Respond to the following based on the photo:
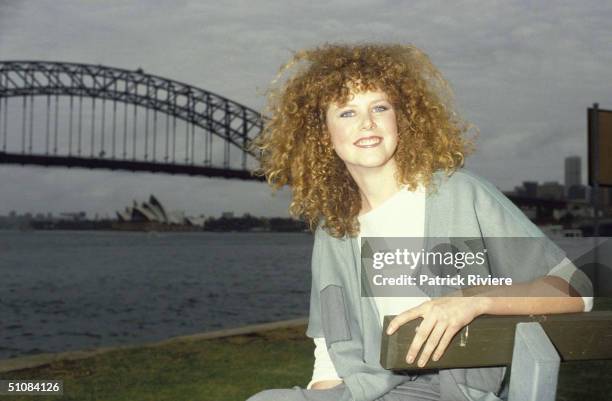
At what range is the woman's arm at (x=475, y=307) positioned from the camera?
1180mm

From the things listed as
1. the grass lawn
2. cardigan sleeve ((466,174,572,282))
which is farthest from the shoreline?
cardigan sleeve ((466,174,572,282))

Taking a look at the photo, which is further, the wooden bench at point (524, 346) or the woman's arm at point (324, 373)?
the woman's arm at point (324, 373)

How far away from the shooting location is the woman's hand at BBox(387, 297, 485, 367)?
117cm

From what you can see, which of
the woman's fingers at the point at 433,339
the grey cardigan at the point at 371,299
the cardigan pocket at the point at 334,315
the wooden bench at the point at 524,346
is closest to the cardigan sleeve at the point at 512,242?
the grey cardigan at the point at 371,299

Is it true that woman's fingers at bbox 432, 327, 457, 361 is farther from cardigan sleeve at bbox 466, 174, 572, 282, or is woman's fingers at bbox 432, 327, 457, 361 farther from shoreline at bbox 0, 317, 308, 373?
shoreline at bbox 0, 317, 308, 373

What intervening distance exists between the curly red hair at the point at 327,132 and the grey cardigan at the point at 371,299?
65 millimetres

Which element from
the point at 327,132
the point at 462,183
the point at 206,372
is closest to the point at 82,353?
the point at 206,372

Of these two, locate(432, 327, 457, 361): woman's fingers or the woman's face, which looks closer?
locate(432, 327, 457, 361): woman's fingers

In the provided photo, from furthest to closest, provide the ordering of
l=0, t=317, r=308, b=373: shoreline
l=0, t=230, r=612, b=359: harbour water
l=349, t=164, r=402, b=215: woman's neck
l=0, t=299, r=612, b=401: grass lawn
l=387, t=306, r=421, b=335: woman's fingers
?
1. l=0, t=230, r=612, b=359: harbour water
2. l=0, t=317, r=308, b=373: shoreline
3. l=0, t=299, r=612, b=401: grass lawn
4. l=349, t=164, r=402, b=215: woman's neck
5. l=387, t=306, r=421, b=335: woman's fingers

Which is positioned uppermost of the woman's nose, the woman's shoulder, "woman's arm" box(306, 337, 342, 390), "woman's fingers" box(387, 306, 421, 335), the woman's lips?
the woman's nose

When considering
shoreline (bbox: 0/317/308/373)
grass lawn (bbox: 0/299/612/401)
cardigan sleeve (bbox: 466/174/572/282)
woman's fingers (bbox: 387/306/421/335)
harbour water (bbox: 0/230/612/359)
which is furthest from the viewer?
harbour water (bbox: 0/230/612/359)

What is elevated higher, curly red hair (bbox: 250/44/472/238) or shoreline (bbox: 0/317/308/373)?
curly red hair (bbox: 250/44/472/238)

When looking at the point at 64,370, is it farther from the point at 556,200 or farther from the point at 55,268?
the point at 55,268

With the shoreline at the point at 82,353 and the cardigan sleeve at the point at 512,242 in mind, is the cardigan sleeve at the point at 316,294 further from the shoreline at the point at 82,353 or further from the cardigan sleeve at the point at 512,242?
the shoreline at the point at 82,353
